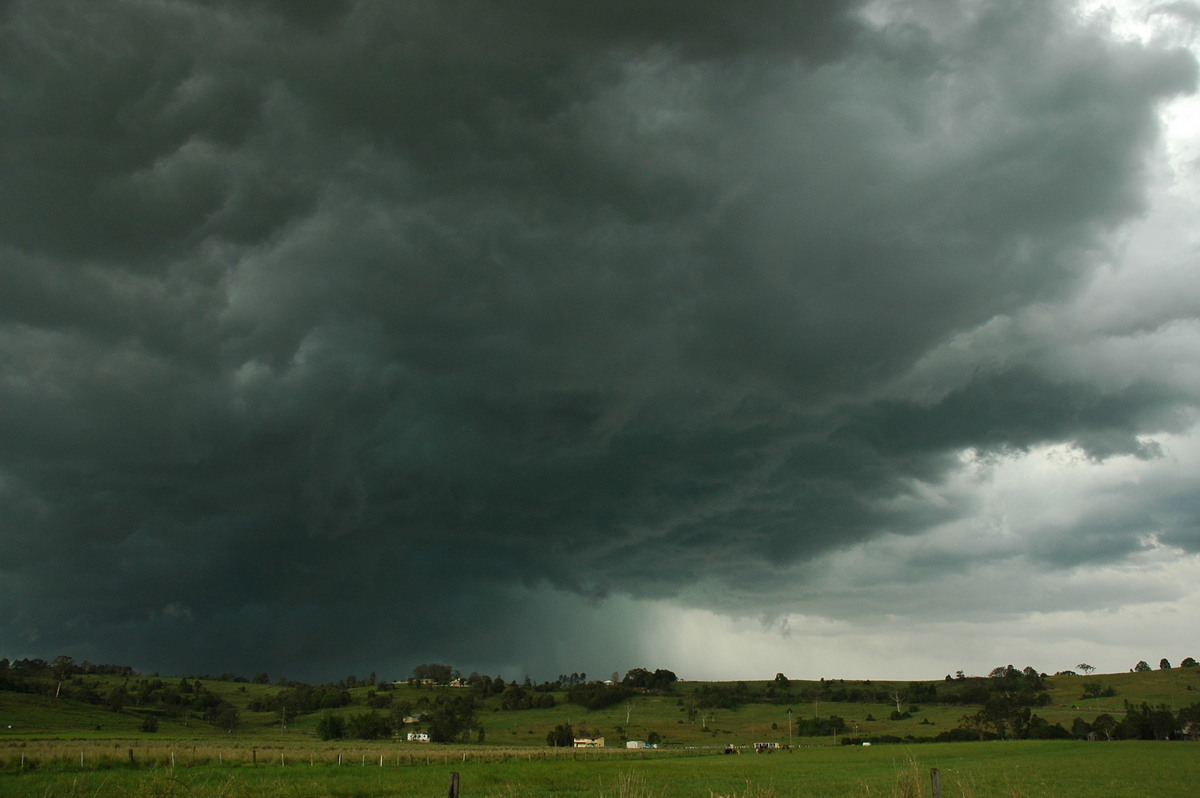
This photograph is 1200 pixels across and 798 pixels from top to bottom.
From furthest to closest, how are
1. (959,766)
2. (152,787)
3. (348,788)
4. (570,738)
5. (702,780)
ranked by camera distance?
1. (570,738)
2. (959,766)
3. (702,780)
4. (348,788)
5. (152,787)

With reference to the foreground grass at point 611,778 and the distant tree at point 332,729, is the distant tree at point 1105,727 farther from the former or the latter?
the distant tree at point 332,729

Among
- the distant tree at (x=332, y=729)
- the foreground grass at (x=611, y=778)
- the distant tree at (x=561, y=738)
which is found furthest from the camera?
the distant tree at (x=332, y=729)

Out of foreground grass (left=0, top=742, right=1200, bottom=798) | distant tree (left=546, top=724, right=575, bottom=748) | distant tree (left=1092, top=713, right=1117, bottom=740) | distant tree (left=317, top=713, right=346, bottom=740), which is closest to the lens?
foreground grass (left=0, top=742, right=1200, bottom=798)

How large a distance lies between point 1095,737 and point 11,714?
234m

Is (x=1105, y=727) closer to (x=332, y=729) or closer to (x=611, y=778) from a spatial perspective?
(x=611, y=778)

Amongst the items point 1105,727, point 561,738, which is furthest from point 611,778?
point 1105,727

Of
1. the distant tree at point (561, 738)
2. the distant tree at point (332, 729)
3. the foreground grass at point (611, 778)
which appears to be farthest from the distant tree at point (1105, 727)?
the distant tree at point (332, 729)

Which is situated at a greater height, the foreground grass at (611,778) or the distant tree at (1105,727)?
the foreground grass at (611,778)

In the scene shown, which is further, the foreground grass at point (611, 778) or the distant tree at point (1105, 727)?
the distant tree at point (1105, 727)

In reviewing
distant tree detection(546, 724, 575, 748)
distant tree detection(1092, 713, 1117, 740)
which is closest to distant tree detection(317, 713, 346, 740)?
distant tree detection(546, 724, 575, 748)

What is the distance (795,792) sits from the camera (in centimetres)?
5331

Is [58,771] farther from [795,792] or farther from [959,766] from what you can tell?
[959,766]

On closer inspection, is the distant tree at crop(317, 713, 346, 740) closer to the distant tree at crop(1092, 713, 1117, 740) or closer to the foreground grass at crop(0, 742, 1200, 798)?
the foreground grass at crop(0, 742, 1200, 798)

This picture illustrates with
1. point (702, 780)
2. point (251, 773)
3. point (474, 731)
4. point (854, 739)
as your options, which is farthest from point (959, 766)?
point (474, 731)
